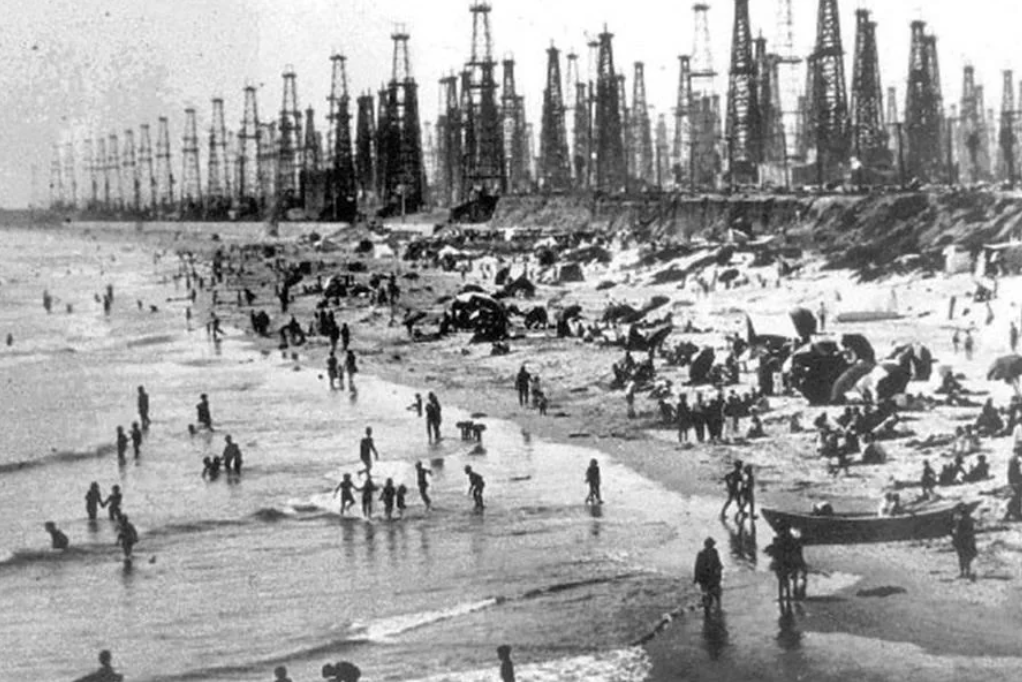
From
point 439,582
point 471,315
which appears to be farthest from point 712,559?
point 471,315

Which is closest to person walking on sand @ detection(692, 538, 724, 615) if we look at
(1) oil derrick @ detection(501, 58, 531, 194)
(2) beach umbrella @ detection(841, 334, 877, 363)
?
(2) beach umbrella @ detection(841, 334, 877, 363)

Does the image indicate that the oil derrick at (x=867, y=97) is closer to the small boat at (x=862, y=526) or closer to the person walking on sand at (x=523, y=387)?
the person walking on sand at (x=523, y=387)

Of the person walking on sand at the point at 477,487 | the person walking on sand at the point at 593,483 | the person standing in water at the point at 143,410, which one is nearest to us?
the person walking on sand at the point at 593,483

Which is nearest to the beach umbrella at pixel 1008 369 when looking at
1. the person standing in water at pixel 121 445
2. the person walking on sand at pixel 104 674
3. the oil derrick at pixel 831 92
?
the person standing in water at pixel 121 445

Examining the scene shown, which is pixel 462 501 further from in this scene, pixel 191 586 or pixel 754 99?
pixel 754 99

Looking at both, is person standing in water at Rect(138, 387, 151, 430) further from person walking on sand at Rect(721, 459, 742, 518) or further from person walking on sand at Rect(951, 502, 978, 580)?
person walking on sand at Rect(951, 502, 978, 580)

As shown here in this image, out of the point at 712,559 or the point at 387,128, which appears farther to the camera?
the point at 387,128
